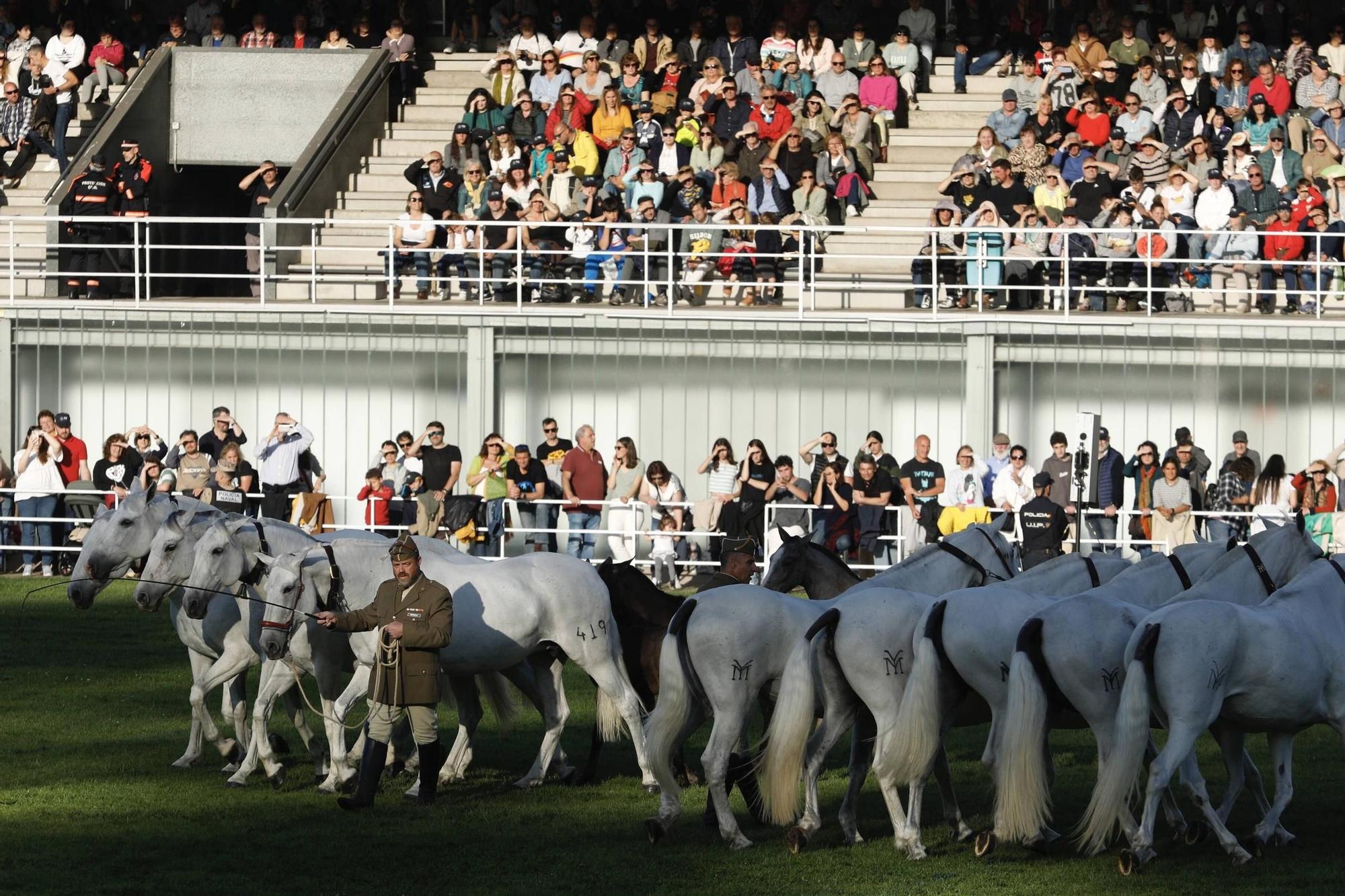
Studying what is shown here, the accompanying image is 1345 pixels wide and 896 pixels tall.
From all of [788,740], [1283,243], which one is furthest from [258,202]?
[788,740]

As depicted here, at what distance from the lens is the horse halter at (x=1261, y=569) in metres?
12.7

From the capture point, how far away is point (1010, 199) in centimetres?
2597

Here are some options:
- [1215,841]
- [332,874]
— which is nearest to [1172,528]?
[1215,841]

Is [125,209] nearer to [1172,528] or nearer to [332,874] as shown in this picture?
[1172,528]

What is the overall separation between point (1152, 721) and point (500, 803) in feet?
13.1

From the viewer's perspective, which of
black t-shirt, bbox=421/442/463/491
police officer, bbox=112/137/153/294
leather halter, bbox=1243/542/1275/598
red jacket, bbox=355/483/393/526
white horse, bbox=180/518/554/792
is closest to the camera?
leather halter, bbox=1243/542/1275/598

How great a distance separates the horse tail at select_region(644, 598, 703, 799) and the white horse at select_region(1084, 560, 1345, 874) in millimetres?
2315

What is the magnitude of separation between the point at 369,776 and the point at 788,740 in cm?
274

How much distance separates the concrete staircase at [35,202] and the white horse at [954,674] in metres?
19.1

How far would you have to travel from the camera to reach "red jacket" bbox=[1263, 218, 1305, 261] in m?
24.8

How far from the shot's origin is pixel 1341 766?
14.5 metres

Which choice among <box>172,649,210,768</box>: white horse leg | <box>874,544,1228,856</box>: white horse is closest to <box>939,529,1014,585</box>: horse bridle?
<box>874,544,1228,856</box>: white horse

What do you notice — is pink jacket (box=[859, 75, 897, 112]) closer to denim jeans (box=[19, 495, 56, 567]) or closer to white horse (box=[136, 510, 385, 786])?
denim jeans (box=[19, 495, 56, 567])

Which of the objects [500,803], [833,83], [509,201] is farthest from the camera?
[833,83]
